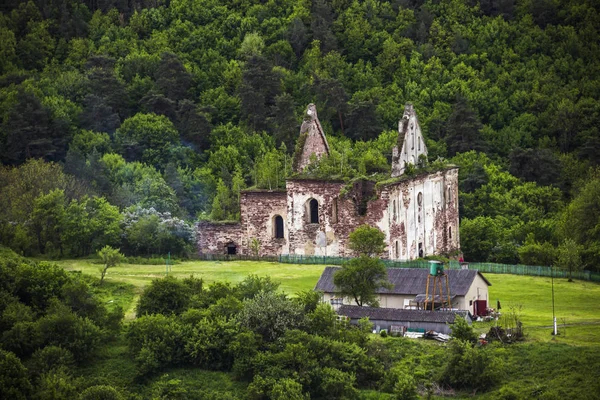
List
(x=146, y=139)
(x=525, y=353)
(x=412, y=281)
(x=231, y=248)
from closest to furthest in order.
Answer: (x=525, y=353) < (x=412, y=281) < (x=231, y=248) < (x=146, y=139)

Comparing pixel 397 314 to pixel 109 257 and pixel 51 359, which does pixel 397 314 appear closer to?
pixel 51 359

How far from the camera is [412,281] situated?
236ft

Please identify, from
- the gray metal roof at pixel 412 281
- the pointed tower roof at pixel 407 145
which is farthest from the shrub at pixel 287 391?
the pointed tower roof at pixel 407 145

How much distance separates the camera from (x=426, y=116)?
10862 cm

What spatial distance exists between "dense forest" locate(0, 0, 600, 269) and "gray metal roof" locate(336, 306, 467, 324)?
13929mm

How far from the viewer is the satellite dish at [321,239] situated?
279 feet

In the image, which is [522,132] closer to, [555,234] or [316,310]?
[555,234]

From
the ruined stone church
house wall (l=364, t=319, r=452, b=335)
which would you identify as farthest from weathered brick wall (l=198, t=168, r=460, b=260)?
house wall (l=364, t=319, r=452, b=335)

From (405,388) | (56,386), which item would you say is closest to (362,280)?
(405,388)

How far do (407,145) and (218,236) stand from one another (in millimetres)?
12212

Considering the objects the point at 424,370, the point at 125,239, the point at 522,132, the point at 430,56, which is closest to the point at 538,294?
the point at 424,370

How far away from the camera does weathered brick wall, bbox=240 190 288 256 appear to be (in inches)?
3447

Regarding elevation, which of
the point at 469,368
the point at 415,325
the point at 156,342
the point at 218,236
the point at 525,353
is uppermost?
the point at 218,236

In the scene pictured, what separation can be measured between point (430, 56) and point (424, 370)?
55052 millimetres
